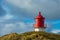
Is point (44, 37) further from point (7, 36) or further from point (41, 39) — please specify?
point (7, 36)

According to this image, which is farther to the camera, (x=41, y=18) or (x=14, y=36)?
(x=41, y=18)

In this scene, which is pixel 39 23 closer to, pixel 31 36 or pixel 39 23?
pixel 39 23

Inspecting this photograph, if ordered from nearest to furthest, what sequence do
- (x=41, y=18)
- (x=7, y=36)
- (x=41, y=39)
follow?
(x=41, y=39)
(x=7, y=36)
(x=41, y=18)

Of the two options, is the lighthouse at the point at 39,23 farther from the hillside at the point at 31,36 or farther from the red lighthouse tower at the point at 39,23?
the hillside at the point at 31,36

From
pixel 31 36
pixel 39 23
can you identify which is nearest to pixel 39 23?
pixel 39 23

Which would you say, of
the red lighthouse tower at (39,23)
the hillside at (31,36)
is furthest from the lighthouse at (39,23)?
the hillside at (31,36)

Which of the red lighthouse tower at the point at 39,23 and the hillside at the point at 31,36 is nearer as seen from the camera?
the hillside at the point at 31,36

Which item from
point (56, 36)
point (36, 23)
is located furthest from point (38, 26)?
point (56, 36)

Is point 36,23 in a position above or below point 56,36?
above

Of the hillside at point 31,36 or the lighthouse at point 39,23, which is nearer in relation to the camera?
the hillside at point 31,36

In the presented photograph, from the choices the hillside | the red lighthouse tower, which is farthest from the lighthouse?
the hillside

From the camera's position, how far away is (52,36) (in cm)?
2803

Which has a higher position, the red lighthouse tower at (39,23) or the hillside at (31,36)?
the red lighthouse tower at (39,23)

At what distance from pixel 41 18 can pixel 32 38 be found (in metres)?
6.70
